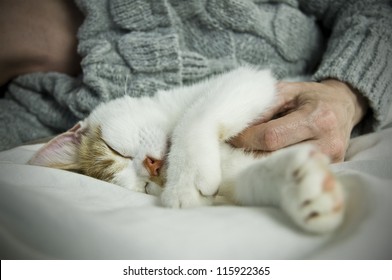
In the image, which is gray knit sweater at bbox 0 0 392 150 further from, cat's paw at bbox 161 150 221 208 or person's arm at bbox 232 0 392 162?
cat's paw at bbox 161 150 221 208

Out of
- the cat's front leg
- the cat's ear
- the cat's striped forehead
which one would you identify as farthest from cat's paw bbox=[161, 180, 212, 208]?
the cat's ear

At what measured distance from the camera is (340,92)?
2.94ft

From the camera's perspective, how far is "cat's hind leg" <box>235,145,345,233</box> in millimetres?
428

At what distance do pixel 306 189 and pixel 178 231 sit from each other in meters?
0.19

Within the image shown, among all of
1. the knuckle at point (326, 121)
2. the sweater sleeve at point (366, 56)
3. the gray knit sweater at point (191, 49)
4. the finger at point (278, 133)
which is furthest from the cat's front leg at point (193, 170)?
the sweater sleeve at point (366, 56)

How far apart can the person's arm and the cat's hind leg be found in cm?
22

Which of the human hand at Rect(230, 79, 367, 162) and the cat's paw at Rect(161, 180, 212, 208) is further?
the human hand at Rect(230, 79, 367, 162)

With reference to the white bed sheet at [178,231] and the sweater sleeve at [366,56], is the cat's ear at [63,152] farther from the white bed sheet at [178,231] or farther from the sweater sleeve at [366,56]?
the sweater sleeve at [366,56]

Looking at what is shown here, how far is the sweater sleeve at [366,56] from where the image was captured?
0.92m

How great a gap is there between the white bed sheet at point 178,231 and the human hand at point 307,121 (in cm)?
20

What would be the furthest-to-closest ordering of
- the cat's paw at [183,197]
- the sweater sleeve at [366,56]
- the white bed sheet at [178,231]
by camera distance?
the sweater sleeve at [366,56] < the cat's paw at [183,197] < the white bed sheet at [178,231]

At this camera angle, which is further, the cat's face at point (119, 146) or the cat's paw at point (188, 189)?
the cat's face at point (119, 146)

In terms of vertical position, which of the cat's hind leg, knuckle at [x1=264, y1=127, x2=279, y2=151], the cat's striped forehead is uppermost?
the cat's hind leg

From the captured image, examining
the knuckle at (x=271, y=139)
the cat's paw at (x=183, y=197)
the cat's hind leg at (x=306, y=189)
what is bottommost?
the cat's paw at (x=183, y=197)
